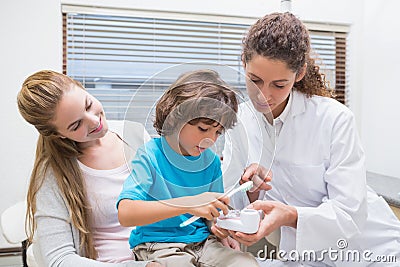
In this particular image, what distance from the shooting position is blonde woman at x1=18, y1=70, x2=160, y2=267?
3.40 ft

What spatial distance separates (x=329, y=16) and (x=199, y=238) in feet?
8.04

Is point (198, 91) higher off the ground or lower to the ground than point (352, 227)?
higher

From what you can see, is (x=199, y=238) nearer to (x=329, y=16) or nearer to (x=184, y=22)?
(x=184, y=22)

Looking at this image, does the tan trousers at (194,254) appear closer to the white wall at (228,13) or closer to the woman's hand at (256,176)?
the woman's hand at (256,176)

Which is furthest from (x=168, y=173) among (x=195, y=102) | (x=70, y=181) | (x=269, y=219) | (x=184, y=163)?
(x=70, y=181)

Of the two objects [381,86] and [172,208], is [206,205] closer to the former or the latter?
[172,208]

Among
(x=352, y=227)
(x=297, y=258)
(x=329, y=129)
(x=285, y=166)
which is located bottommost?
(x=297, y=258)

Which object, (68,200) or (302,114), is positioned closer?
(68,200)

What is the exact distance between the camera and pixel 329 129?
3.83 ft

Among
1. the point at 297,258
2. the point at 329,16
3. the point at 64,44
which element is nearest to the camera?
Answer: the point at 297,258

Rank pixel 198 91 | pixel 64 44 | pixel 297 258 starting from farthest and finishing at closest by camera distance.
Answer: pixel 64 44
pixel 297 258
pixel 198 91

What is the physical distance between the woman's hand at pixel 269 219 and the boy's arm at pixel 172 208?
11 centimetres

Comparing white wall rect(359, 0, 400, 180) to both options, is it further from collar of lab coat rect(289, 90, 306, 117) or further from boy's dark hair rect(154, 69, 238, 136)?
boy's dark hair rect(154, 69, 238, 136)

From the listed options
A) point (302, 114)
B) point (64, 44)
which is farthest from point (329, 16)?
point (302, 114)
